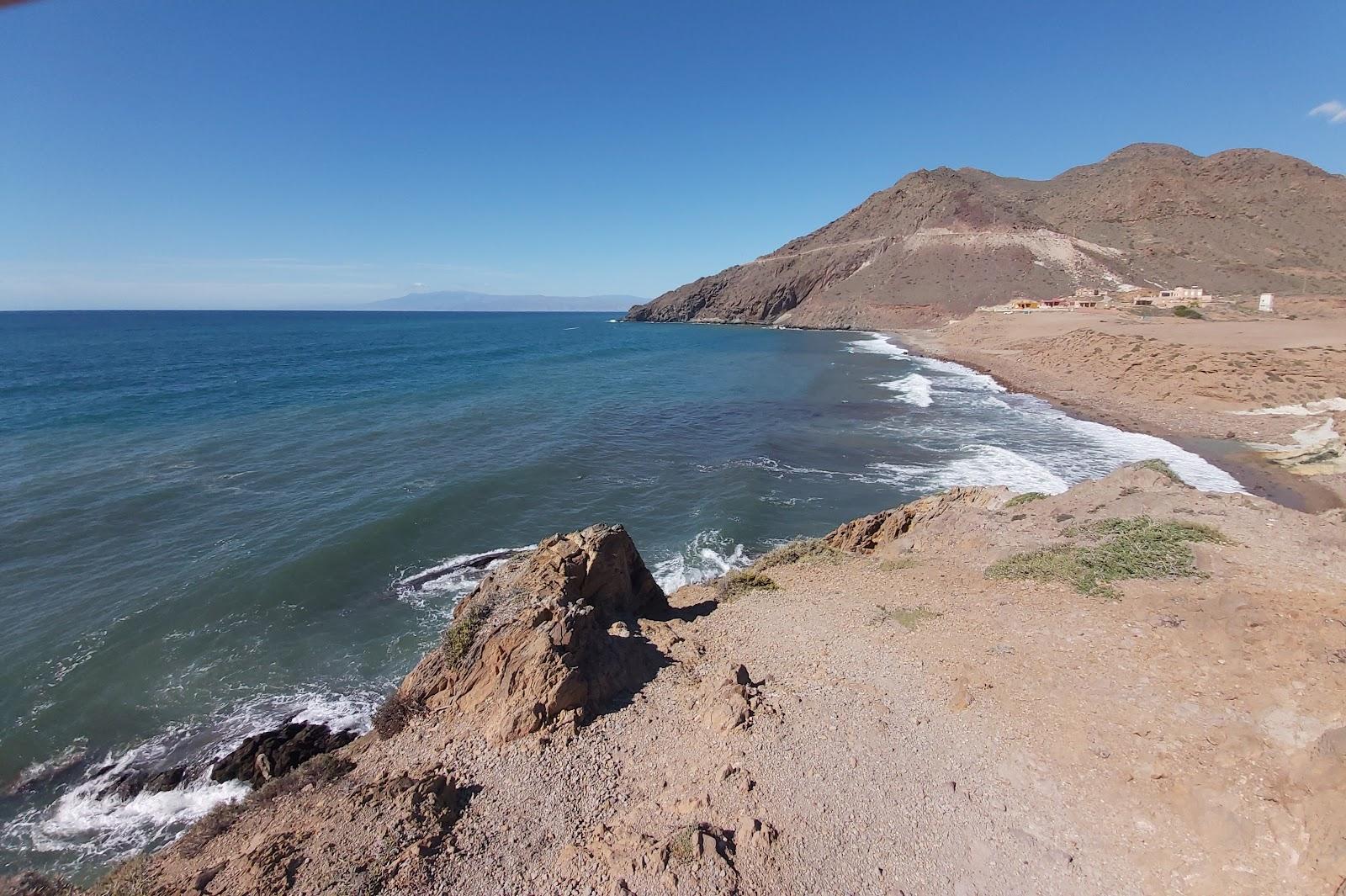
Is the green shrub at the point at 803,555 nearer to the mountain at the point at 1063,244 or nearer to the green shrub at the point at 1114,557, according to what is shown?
the green shrub at the point at 1114,557

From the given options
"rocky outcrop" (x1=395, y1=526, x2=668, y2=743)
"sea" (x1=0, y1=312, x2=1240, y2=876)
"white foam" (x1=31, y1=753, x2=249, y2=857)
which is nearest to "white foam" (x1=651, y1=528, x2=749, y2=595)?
"sea" (x1=0, y1=312, x2=1240, y2=876)

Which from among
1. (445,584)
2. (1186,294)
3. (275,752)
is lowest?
(275,752)

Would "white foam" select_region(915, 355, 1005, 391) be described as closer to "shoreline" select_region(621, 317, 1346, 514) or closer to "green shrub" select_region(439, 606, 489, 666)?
"shoreline" select_region(621, 317, 1346, 514)

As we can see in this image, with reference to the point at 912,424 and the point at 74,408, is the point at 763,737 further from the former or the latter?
the point at 74,408

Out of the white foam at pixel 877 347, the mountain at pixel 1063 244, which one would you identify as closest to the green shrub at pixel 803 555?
the white foam at pixel 877 347

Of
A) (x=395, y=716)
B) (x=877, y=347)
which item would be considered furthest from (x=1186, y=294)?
(x=395, y=716)

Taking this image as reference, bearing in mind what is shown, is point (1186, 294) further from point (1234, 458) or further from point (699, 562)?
point (699, 562)
